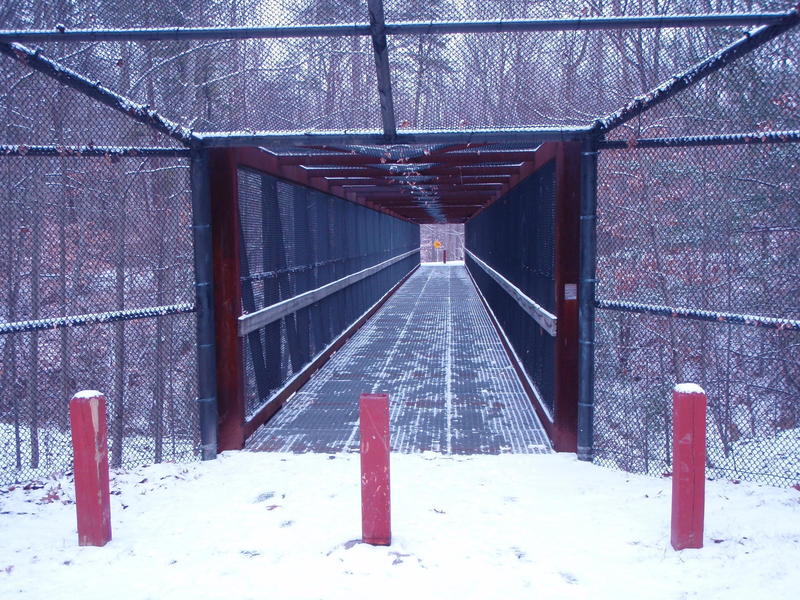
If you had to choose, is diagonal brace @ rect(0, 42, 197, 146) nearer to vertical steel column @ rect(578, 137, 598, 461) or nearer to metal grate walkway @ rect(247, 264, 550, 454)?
metal grate walkway @ rect(247, 264, 550, 454)

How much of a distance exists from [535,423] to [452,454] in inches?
50.1

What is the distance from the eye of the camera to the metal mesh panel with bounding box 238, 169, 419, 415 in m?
6.67

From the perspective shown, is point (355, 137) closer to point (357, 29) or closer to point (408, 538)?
point (357, 29)

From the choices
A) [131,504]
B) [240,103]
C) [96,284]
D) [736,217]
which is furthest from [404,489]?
[96,284]

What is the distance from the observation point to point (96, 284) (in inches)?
520

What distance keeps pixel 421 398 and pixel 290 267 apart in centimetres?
220

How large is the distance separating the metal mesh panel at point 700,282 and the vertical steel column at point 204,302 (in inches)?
181

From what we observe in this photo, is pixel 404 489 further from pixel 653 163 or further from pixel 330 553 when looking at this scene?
pixel 653 163

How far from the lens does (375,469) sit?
4031 mm

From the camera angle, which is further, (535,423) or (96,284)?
(96,284)

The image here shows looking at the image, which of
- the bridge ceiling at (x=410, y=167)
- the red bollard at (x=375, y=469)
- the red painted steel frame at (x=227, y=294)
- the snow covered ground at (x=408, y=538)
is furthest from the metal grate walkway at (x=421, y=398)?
the bridge ceiling at (x=410, y=167)

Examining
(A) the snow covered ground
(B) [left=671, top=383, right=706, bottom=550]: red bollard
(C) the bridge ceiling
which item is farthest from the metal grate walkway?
(C) the bridge ceiling

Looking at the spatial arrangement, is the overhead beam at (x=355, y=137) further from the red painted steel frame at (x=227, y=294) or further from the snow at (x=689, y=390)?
the snow at (x=689, y=390)

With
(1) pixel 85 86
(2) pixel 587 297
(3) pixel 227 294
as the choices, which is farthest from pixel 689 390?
(1) pixel 85 86
